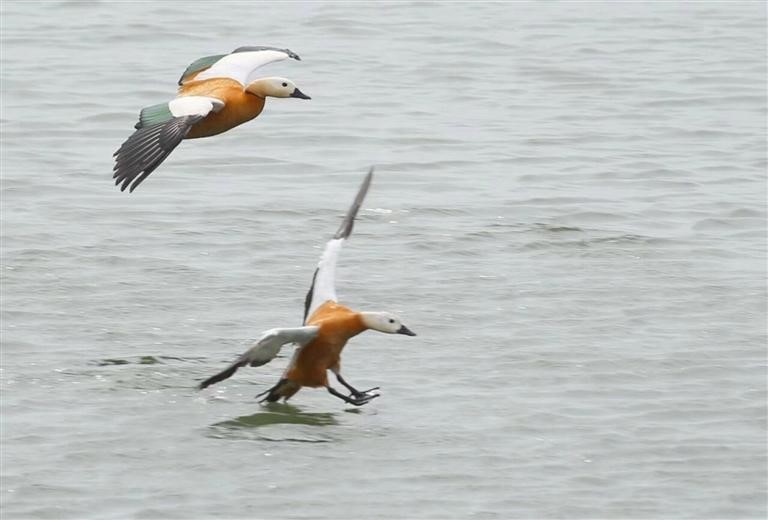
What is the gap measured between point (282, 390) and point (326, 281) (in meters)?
0.79

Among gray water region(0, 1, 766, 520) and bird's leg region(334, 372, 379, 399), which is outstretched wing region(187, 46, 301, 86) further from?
bird's leg region(334, 372, 379, 399)

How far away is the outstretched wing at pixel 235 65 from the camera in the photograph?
12.7 meters

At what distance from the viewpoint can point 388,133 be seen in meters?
18.5

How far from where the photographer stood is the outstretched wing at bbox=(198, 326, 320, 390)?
973 cm

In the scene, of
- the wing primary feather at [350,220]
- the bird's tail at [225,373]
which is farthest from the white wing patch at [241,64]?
the bird's tail at [225,373]

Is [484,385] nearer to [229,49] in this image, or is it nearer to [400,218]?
[400,218]

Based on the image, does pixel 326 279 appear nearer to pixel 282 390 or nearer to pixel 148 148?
pixel 282 390

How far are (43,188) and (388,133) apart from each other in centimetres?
403

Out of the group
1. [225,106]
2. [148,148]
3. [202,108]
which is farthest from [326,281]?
[225,106]

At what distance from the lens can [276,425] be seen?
33.5 feet

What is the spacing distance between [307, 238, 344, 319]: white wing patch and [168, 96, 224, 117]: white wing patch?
45.7 inches

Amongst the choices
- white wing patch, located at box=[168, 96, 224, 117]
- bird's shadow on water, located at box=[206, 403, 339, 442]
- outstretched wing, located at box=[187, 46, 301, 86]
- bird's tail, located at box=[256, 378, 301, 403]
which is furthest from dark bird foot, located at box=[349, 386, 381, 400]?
outstretched wing, located at box=[187, 46, 301, 86]

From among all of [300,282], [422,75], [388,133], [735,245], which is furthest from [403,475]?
[422,75]

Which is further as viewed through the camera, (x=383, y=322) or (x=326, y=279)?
(x=326, y=279)
